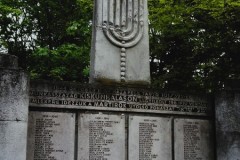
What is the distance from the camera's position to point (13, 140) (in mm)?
6078

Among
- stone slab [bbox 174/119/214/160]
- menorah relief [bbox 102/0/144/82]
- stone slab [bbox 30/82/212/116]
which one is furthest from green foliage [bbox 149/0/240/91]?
stone slab [bbox 174/119/214/160]

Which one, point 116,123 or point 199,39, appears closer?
point 116,123

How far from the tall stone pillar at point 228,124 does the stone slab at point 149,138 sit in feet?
3.57

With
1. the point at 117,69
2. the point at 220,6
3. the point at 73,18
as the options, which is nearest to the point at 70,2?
the point at 73,18

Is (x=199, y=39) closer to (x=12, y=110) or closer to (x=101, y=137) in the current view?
(x=101, y=137)

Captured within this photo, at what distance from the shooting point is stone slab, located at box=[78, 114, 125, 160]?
272 inches

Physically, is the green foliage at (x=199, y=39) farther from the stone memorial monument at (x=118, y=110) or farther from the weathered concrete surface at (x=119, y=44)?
the stone memorial monument at (x=118, y=110)

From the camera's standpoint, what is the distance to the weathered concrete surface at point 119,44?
7.76 metres

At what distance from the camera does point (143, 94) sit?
7.63m

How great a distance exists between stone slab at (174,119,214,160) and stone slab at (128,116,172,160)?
7.8 inches

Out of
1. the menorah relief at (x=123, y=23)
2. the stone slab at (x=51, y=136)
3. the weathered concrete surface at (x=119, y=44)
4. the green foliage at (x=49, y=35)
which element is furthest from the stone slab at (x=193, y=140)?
the green foliage at (x=49, y=35)

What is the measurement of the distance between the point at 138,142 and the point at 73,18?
12.7 metres

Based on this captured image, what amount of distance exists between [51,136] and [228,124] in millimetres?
3610

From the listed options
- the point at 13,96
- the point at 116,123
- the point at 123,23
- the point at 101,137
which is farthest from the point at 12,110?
the point at 123,23
